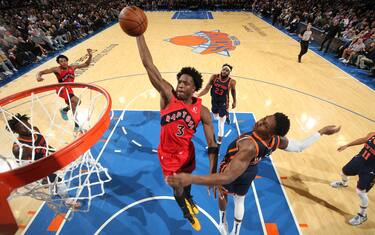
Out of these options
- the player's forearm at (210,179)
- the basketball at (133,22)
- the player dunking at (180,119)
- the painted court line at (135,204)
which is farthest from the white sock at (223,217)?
the basketball at (133,22)

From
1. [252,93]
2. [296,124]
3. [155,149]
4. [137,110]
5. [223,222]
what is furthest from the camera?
[252,93]

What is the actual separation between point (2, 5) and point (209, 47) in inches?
682

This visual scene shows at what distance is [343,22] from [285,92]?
8963 mm

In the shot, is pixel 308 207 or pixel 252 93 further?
pixel 252 93

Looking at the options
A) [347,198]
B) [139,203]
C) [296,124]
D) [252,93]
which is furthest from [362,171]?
[252,93]

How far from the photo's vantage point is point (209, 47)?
13484 millimetres

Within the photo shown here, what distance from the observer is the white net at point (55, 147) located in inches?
127

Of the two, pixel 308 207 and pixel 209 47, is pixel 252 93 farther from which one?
pixel 209 47

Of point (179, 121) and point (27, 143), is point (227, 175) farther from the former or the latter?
point (27, 143)

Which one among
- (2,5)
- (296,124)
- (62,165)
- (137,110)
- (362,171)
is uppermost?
(62,165)

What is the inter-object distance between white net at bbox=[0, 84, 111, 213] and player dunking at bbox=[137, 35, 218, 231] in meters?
0.84

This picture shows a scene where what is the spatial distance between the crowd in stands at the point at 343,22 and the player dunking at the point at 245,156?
980 cm

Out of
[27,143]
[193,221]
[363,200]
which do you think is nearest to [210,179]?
[193,221]

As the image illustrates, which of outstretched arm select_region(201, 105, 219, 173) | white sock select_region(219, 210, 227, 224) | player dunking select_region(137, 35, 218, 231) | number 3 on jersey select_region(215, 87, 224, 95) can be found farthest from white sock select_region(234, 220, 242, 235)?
number 3 on jersey select_region(215, 87, 224, 95)
